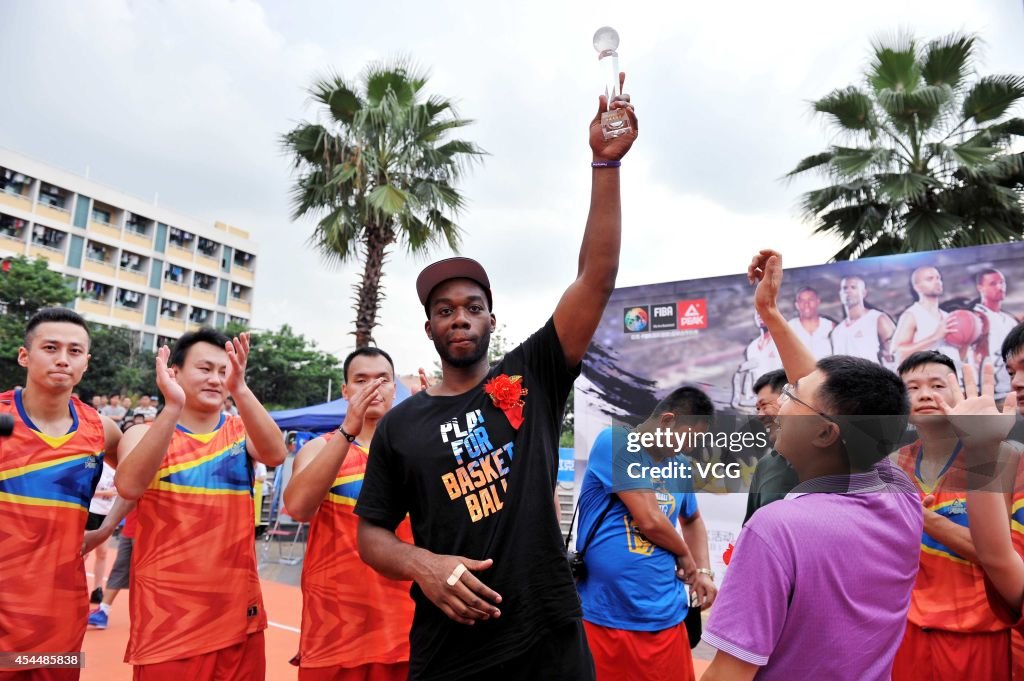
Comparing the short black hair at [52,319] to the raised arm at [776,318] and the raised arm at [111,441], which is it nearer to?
the raised arm at [111,441]

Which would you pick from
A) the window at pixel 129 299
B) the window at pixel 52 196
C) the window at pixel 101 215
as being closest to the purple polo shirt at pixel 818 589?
the window at pixel 52 196

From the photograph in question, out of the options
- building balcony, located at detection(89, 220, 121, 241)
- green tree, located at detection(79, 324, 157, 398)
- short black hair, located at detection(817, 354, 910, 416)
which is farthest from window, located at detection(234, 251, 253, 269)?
short black hair, located at detection(817, 354, 910, 416)

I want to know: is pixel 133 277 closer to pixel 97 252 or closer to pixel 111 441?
pixel 97 252

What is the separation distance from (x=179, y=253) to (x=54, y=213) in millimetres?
9243

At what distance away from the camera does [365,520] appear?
219 centimetres

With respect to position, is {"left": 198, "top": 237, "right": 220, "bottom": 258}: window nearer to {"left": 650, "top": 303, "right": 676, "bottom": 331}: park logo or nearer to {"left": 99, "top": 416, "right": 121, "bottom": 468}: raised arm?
{"left": 650, "top": 303, "right": 676, "bottom": 331}: park logo

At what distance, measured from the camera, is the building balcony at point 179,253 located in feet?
165

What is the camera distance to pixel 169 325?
50.1 meters

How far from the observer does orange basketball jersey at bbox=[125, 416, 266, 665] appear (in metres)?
2.96

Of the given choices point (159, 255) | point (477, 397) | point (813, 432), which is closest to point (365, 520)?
point (477, 397)

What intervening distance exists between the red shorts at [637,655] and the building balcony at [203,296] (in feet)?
177

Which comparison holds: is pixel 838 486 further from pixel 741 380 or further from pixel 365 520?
pixel 741 380

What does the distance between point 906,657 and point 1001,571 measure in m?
1.12

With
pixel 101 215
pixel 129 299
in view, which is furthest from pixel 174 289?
pixel 101 215
